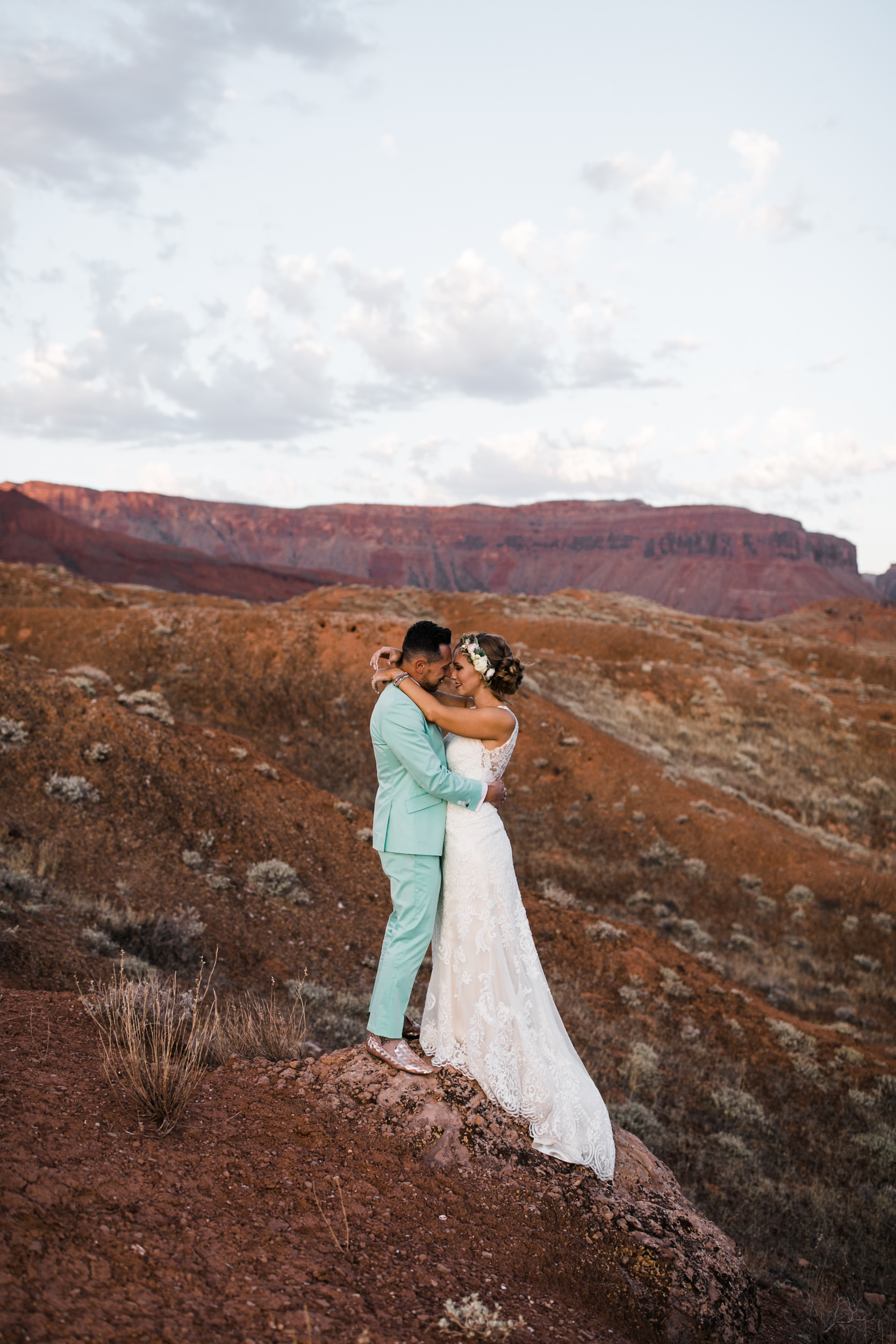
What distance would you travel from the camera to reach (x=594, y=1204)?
11.3 ft

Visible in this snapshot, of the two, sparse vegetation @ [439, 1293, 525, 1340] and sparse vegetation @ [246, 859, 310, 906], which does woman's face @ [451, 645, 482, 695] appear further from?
sparse vegetation @ [246, 859, 310, 906]

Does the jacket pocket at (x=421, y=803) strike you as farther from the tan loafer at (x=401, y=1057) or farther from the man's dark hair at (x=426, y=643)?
the tan loafer at (x=401, y=1057)

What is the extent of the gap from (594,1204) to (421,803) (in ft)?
6.50

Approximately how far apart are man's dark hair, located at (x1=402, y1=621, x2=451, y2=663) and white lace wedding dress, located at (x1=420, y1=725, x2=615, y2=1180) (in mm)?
488

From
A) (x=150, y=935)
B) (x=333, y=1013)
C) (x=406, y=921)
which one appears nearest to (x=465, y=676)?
(x=406, y=921)

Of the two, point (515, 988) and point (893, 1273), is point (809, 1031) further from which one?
point (515, 988)

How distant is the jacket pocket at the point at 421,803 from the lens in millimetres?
3605

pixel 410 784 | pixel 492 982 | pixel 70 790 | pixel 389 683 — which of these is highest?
pixel 389 683

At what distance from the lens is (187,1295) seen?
7.29 feet

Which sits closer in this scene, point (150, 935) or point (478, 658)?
point (478, 658)

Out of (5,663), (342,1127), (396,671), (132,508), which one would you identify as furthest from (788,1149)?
(132,508)

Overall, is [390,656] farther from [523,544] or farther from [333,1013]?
[523,544]

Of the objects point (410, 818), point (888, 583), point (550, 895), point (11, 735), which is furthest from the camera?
point (888, 583)

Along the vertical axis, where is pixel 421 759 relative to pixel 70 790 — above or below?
above
